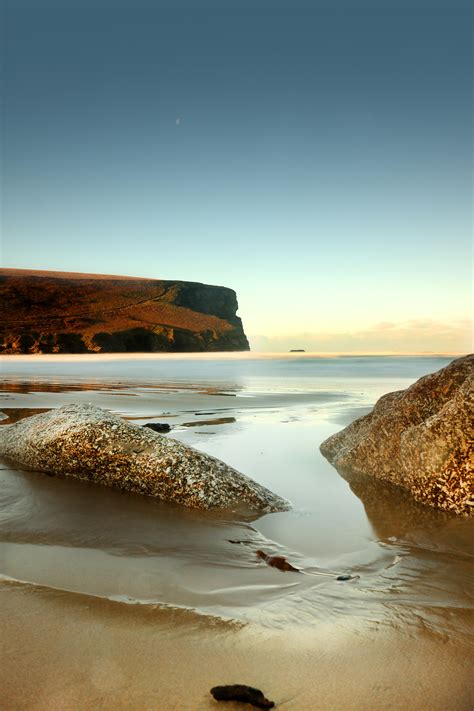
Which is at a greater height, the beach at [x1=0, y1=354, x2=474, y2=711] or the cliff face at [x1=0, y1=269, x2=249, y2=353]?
the cliff face at [x1=0, y1=269, x2=249, y2=353]

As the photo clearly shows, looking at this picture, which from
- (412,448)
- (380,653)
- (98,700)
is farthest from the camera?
(412,448)

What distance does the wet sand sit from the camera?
7.15 feet

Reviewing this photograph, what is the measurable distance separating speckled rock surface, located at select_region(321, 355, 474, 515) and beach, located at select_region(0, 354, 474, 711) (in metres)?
0.28

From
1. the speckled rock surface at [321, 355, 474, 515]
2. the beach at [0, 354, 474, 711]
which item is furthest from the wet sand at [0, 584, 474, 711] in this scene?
the speckled rock surface at [321, 355, 474, 515]

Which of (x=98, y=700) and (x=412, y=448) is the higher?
(x=412, y=448)

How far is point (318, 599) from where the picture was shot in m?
3.13

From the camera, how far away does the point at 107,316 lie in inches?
4225

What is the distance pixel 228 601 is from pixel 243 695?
100 centimetres

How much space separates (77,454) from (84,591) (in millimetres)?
3058

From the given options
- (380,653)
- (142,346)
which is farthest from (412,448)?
(142,346)

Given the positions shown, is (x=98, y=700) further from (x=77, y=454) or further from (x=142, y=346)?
(x=142, y=346)

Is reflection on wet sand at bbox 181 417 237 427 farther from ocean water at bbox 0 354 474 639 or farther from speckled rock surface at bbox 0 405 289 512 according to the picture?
speckled rock surface at bbox 0 405 289 512

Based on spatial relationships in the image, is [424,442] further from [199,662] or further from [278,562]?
[199,662]

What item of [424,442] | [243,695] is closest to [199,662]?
[243,695]
